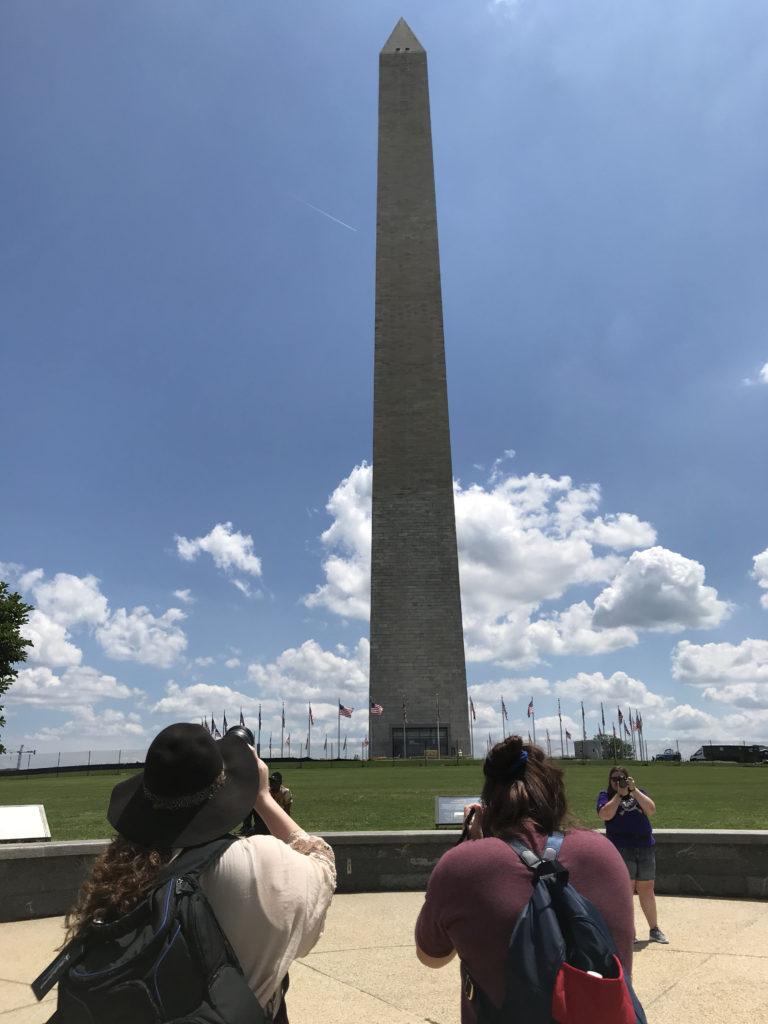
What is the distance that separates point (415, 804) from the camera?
1681 cm

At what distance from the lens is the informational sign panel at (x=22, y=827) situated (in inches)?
323

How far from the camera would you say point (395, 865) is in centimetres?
850

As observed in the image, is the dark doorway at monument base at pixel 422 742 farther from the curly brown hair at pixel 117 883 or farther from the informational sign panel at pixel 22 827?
the curly brown hair at pixel 117 883

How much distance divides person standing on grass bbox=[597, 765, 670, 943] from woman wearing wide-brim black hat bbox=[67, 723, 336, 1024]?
5.04 meters

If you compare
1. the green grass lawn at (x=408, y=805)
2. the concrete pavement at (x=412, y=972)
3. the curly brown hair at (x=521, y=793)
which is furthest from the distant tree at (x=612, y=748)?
the curly brown hair at (x=521, y=793)

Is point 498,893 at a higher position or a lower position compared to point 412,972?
higher

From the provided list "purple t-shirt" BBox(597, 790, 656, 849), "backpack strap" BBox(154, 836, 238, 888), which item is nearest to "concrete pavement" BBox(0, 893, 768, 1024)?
"purple t-shirt" BBox(597, 790, 656, 849)

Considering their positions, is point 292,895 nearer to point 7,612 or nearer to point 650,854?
point 650,854

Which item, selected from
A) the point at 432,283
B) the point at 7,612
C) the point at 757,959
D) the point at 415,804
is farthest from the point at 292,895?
the point at 432,283

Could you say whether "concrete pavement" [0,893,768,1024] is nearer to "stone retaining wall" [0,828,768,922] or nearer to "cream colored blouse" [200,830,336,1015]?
"stone retaining wall" [0,828,768,922]

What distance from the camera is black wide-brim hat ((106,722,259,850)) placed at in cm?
210

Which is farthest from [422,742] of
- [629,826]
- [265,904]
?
[265,904]

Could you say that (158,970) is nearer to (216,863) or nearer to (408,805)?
(216,863)

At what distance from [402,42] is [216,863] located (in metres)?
60.5
